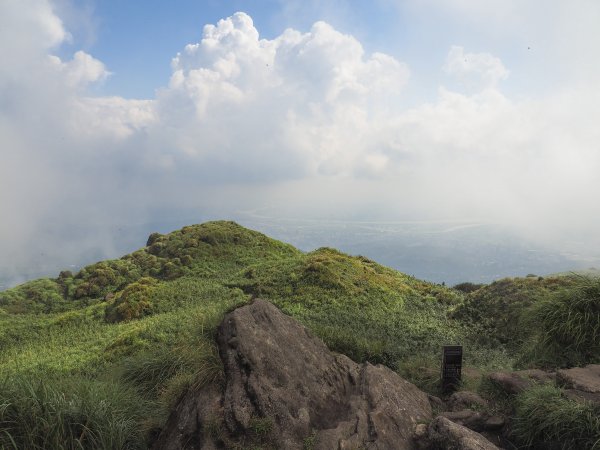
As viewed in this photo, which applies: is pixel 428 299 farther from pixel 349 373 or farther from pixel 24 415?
pixel 24 415

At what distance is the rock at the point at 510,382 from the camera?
7867 millimetres

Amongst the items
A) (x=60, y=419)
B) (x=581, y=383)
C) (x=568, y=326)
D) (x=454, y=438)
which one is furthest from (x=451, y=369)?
(x=60, y=419)

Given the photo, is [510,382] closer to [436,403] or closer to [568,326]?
[436,403]

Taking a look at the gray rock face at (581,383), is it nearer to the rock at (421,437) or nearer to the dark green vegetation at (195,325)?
the dark green vegetation at (195,325)

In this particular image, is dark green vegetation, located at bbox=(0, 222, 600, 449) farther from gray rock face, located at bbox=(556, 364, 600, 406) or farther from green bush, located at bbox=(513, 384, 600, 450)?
green bush, located at bbox=(513, 384, 600, 450)

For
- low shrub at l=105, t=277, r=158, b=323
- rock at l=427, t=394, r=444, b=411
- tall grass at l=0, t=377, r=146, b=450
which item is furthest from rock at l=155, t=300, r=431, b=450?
low shrub at l=105, t=277, r=158, b=323

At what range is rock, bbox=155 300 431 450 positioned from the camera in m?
6.50

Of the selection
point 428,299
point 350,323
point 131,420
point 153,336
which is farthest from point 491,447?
point 428,299

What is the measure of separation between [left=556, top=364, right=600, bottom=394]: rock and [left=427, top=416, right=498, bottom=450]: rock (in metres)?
2.82

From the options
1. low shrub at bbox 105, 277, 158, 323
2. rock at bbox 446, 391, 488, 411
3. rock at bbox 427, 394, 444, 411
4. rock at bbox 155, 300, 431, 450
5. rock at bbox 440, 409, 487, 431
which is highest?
rock at bbox 155, 300, 431, 450

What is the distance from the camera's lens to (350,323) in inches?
768

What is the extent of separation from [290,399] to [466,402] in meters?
4.02

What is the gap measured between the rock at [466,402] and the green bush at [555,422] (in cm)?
110

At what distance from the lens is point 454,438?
5930 mm
